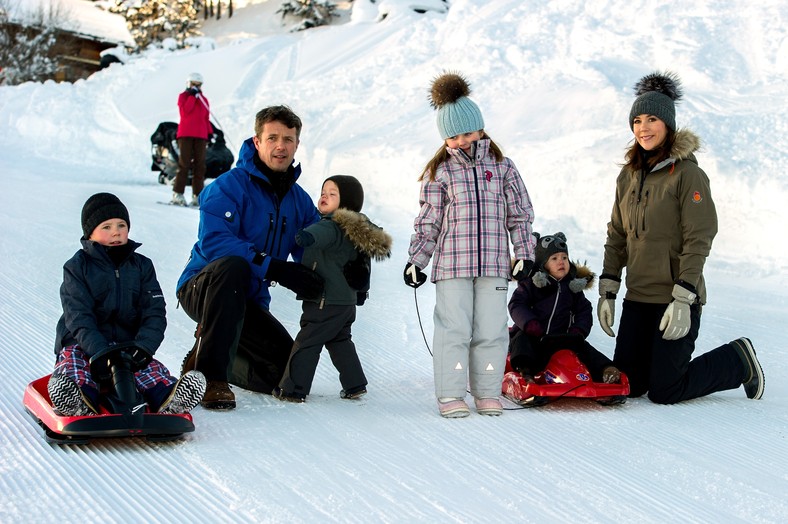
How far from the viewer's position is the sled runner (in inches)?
117

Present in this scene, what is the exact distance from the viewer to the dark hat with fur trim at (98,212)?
336 cm

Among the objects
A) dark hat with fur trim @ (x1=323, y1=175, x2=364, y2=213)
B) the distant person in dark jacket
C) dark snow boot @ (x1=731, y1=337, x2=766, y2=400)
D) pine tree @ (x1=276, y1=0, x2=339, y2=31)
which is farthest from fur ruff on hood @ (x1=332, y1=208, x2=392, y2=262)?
pine tree @ (x1=276, y1=0, x2=339, y2=31)

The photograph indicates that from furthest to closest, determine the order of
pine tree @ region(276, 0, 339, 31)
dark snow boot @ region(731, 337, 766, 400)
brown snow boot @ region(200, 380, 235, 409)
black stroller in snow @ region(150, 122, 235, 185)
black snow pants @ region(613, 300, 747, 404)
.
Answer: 1. pine tree @ region(276, 0, 339, 31)
2. black stroller in snow @ region(150, 122, 235, 185)
3. dark snow boot @ region(731, 337, 766, 400)
4. black snow pants @ region(613, 300, 747, 404)
5. brown snow boot @ region(200, 380, 235, 409)

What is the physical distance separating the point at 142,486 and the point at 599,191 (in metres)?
7.25

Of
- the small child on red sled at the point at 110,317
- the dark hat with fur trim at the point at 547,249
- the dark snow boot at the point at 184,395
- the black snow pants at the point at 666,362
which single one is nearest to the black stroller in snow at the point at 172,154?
the dark hat with fur trim at the point at 547,249

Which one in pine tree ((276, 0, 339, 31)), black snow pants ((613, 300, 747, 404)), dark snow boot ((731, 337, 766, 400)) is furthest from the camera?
pine tree ((276, 0, 339, 31))

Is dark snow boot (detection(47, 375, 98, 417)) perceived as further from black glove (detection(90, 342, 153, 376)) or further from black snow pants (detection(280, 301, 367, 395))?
black snow pants (detection(280, 301, 367, 395))

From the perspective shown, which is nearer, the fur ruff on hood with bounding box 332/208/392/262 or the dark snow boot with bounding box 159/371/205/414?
the dark snow boot with bounding box 159/371/205/414

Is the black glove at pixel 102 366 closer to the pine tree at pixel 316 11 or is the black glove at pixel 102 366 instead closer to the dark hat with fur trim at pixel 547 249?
the dark hat with fur trim at pixel 547 249

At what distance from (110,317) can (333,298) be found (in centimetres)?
104

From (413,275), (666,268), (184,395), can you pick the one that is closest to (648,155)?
(666,268)

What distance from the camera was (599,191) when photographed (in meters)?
9.09

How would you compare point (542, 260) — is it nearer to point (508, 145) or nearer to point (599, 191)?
point (599, 191)

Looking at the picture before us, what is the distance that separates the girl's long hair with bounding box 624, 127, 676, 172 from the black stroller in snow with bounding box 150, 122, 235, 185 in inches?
328
